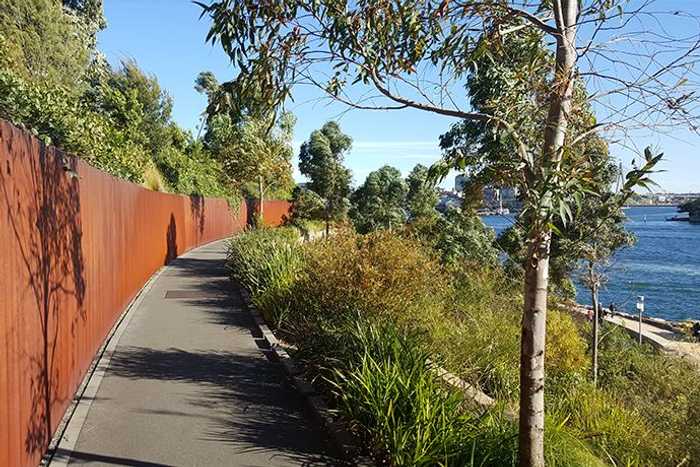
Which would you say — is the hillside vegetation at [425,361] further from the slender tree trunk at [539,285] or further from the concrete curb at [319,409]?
the slender tree trunk at [539,285]

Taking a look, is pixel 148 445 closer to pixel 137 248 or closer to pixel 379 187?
pixel 137 248

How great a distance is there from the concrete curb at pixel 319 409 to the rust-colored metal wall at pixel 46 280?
2.21 m

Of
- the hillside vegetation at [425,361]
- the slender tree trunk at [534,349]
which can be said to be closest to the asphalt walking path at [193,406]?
the hillside vegetation at [425,361]

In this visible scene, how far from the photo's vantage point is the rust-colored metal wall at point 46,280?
3.27m

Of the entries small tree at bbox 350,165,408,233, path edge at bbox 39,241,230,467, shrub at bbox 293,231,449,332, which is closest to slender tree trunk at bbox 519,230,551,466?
path edge at bbox 39,241,230,467

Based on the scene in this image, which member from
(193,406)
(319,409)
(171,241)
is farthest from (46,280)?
(171,241)

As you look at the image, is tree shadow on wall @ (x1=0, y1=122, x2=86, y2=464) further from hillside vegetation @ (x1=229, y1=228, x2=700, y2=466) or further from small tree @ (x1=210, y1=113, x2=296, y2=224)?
small tree @ (x1=210, y1=113, x2=296, y2=224)

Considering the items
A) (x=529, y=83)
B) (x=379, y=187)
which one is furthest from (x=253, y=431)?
(x=379, y=187)

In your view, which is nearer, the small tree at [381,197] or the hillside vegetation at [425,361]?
the hillside vegetation at [425,361]

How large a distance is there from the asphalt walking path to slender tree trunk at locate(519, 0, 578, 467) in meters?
1.84

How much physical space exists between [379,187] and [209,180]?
957 centimetres

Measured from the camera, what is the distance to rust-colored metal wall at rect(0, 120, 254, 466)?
→ 10.7 ft

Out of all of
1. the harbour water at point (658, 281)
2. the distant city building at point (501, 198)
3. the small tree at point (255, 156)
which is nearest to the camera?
the distant city building at point (501, 198)

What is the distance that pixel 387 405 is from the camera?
4.41 meters
